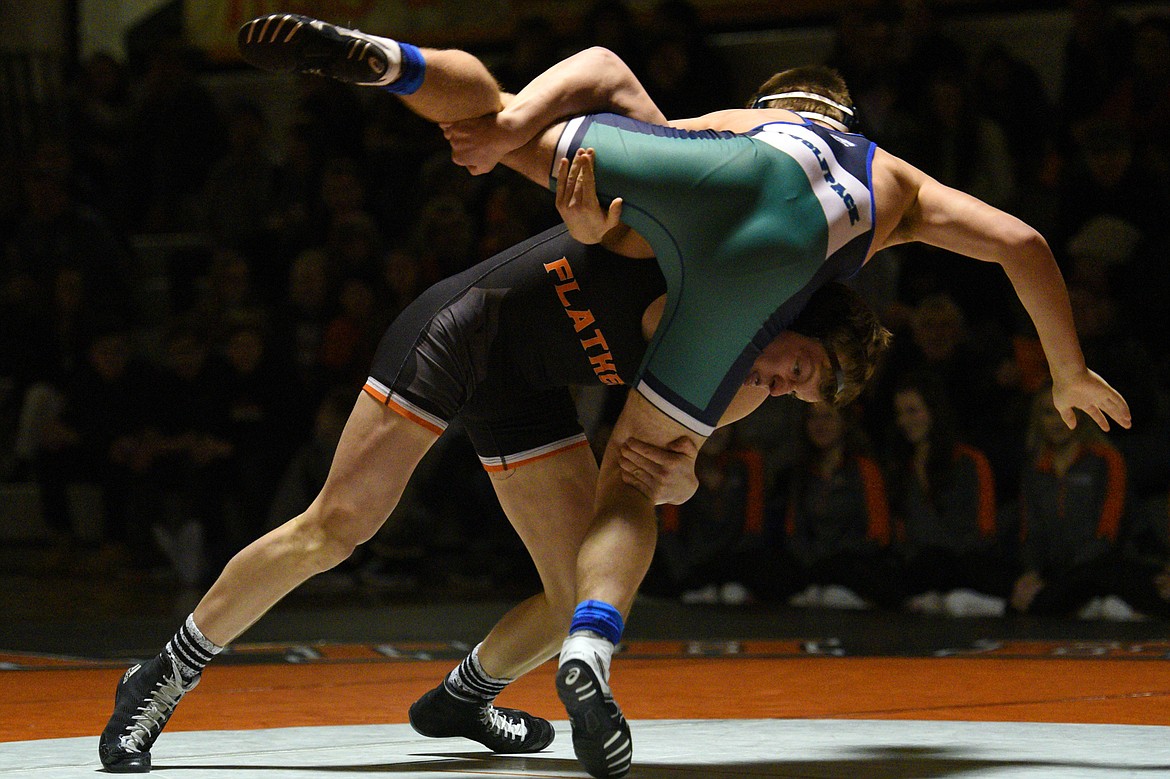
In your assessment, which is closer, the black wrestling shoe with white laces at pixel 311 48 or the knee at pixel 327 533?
the black wrestling shoe with white laces at pixel 311 48

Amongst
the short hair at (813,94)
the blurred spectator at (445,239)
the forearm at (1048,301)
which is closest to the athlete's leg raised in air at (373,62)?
the short hair at (813,94)

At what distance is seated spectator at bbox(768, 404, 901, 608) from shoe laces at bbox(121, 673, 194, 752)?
348 cm

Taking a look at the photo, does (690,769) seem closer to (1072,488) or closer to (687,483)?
(687,483)

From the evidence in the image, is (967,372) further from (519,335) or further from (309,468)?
(519,335)

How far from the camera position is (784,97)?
2719 millimetres

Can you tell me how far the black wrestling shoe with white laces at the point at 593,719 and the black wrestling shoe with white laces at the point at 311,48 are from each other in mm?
921

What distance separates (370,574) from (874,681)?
126 inches

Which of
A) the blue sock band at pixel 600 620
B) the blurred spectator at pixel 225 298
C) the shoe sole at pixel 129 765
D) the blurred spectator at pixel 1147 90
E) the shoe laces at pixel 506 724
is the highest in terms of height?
the blurred spectator at pixel 1147 90

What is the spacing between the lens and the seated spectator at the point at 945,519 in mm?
5477

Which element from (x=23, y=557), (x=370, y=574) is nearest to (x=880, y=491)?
(x=370, y=574)

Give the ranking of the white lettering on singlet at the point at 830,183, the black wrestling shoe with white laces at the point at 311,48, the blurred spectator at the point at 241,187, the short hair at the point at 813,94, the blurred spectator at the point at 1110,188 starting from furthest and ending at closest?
the blurred spectator at the point at 241,187
the blurred spectator at the point at 1110,188
the short hair at the point at 813,94
the white lettering on singlet at the point at 830,183
the black wrestling shoe with white laces at the point at 311,48

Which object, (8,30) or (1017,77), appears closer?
(1017,77)

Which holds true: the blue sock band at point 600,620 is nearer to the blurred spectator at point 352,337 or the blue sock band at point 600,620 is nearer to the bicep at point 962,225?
the bicep at point 962,225

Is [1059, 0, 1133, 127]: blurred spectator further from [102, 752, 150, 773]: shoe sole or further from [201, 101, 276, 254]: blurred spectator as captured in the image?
[102, 752, 150, 773]: shoe sole
